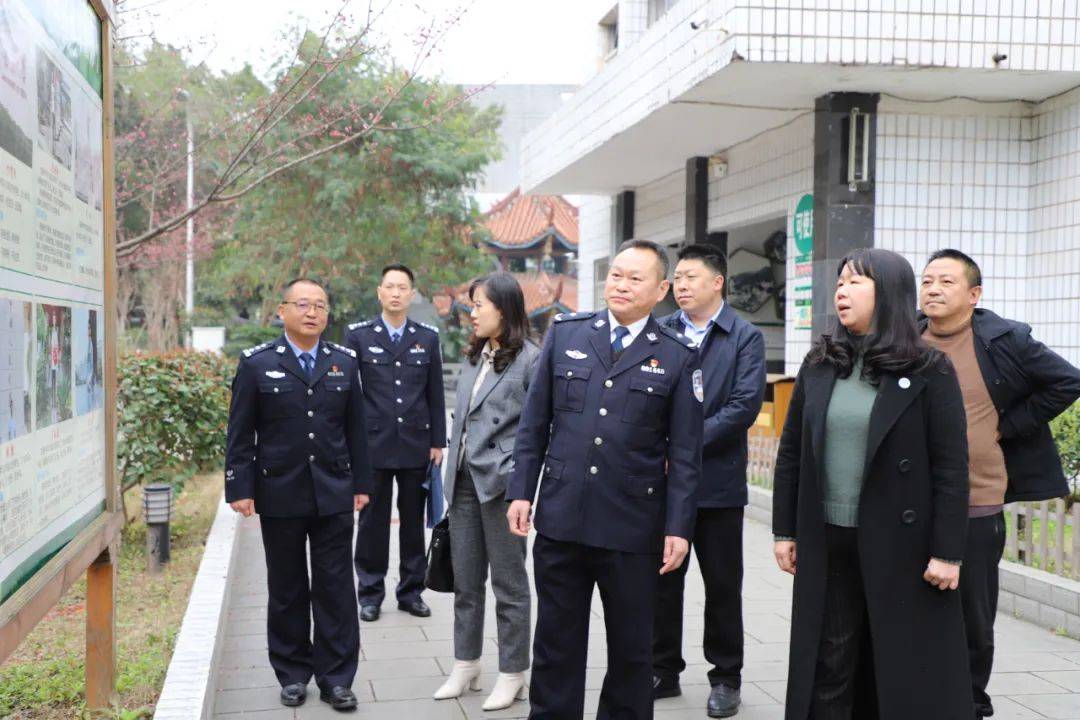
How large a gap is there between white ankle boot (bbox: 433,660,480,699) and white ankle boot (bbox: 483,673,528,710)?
0.46 ft

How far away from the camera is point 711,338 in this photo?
15.9 feet

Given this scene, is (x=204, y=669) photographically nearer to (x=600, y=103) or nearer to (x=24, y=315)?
(x=24, y=315)

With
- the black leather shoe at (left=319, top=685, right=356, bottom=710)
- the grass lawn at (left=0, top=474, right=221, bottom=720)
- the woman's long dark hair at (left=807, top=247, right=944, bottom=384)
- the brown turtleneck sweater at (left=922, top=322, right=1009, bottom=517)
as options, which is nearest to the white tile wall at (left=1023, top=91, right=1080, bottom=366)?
the brown turtleneck sweater at (left=922, top=322, right=1009, bottom=517)

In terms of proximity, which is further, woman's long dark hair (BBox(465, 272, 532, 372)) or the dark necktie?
woman's long dark hair (BBox(465, 272, 532, 372))

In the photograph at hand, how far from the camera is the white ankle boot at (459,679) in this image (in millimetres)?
4840

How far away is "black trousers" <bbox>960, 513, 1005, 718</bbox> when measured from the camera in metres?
4.02

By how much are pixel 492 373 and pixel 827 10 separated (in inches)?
207

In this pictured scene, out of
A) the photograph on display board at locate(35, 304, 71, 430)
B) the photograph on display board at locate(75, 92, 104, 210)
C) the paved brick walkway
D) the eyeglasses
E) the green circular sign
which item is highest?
the green circular sign

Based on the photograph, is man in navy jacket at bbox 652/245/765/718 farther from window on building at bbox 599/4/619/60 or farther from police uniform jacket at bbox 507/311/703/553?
window on building at bbox 599/4/619/60

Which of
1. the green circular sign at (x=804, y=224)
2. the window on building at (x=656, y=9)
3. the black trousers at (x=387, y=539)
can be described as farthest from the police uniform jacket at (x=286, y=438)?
the window on building at (x=656, y=9)

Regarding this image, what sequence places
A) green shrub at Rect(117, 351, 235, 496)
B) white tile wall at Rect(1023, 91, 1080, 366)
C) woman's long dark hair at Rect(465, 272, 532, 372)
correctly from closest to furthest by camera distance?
woman's long dark hair at Rect(465, 272, 532, 372), green shrub at Rect(117, 351, 235, 496), white tile wall at Rect(1023, 91, 1080, 366)

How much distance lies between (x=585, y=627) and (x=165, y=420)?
5220mm

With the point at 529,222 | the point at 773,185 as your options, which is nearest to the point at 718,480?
the point at 773,185

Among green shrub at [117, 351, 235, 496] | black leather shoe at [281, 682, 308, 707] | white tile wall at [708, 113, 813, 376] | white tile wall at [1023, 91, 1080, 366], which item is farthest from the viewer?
white tile wall at [708, 113, 813, 376]
